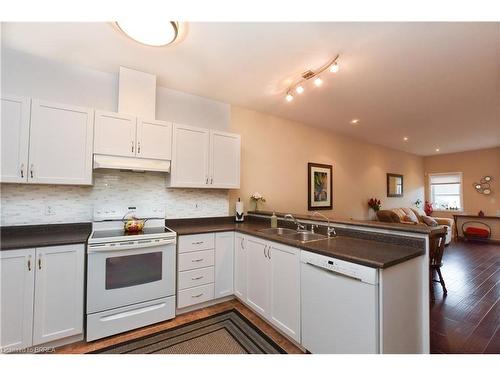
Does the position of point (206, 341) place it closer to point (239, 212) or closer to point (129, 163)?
point (239, 212)

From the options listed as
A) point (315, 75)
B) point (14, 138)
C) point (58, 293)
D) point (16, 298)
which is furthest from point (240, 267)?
point (14, 138)

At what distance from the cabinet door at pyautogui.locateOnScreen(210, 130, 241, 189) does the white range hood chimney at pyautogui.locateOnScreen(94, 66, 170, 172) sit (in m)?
0.60

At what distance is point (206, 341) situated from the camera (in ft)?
6.26

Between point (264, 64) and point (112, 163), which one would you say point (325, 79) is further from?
point (112, 163)

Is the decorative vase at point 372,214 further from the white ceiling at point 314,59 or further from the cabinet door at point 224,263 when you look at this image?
the cabinet door at point 224,263

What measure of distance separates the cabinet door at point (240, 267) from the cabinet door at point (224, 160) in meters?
0.75

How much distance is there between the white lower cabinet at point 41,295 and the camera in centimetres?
165

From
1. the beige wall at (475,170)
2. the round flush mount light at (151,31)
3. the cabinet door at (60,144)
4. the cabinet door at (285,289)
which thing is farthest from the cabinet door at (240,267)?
the beige wall at (475,170)

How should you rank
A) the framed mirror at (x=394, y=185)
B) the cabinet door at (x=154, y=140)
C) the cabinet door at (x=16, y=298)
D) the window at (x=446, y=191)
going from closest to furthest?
the cabinet door at (x=16, y=298) → the cabinet door at (x=154, y=140) → the framed mirror at (x=394, y=185) → the window at (x=446, y=191)

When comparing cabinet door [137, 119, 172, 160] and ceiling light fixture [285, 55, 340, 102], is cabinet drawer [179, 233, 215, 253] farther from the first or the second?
ceiling light fixture [285, 55, 340, 102]

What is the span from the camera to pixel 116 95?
2.55m

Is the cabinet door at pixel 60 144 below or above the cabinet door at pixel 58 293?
above

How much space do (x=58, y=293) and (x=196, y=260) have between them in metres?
1.17
